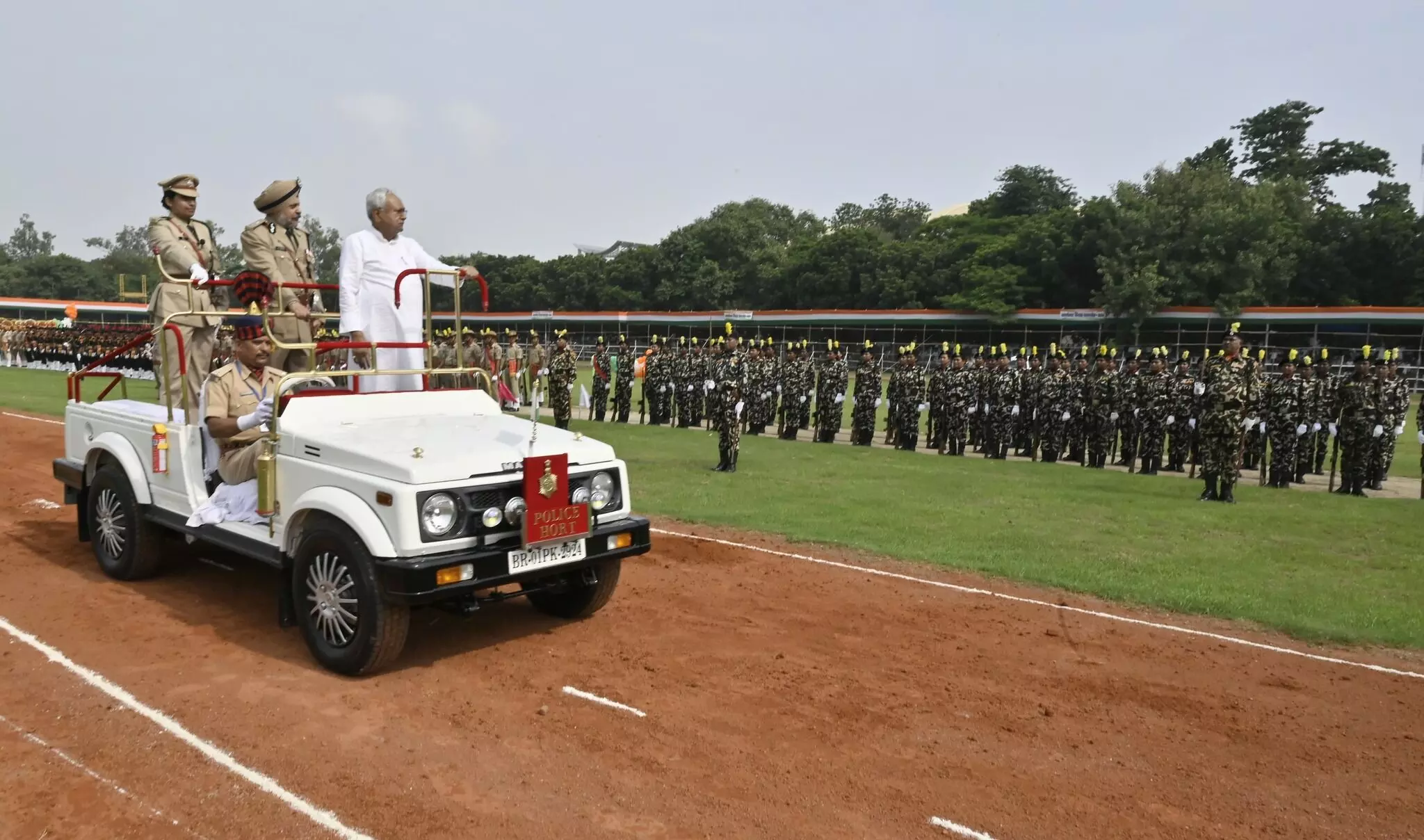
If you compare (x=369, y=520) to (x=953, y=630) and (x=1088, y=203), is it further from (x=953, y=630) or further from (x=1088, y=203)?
(x=1088, y=203)

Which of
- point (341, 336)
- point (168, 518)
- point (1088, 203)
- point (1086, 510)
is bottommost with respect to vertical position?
point (1086, 510)

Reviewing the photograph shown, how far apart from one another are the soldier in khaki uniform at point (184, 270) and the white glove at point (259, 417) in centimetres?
190

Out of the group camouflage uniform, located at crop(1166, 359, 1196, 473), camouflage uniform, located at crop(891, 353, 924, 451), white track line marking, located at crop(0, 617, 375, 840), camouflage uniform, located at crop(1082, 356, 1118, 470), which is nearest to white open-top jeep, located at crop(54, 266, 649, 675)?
white track line marking, located at crop(0, 617, 375, 840)

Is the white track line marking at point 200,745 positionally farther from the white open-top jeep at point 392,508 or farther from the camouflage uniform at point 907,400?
the camouflage uniform at point 907,400

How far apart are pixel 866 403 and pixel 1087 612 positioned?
41.7 ft

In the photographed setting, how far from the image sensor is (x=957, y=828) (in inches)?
153

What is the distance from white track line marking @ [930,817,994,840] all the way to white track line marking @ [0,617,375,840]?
2211 mm

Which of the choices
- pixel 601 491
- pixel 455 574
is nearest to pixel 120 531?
pixel 455 574

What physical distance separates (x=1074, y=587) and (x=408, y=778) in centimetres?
561

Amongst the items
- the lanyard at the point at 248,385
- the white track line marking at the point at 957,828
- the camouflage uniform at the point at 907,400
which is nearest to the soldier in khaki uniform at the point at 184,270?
the lanyard at the point at 248,385

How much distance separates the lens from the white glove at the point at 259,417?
5.80 m

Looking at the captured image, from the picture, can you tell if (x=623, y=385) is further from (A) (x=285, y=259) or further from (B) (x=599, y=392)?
(A) (x=285, y=259)

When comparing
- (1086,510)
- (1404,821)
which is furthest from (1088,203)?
(1404,821)

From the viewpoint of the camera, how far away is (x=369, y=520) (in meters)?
5.10
